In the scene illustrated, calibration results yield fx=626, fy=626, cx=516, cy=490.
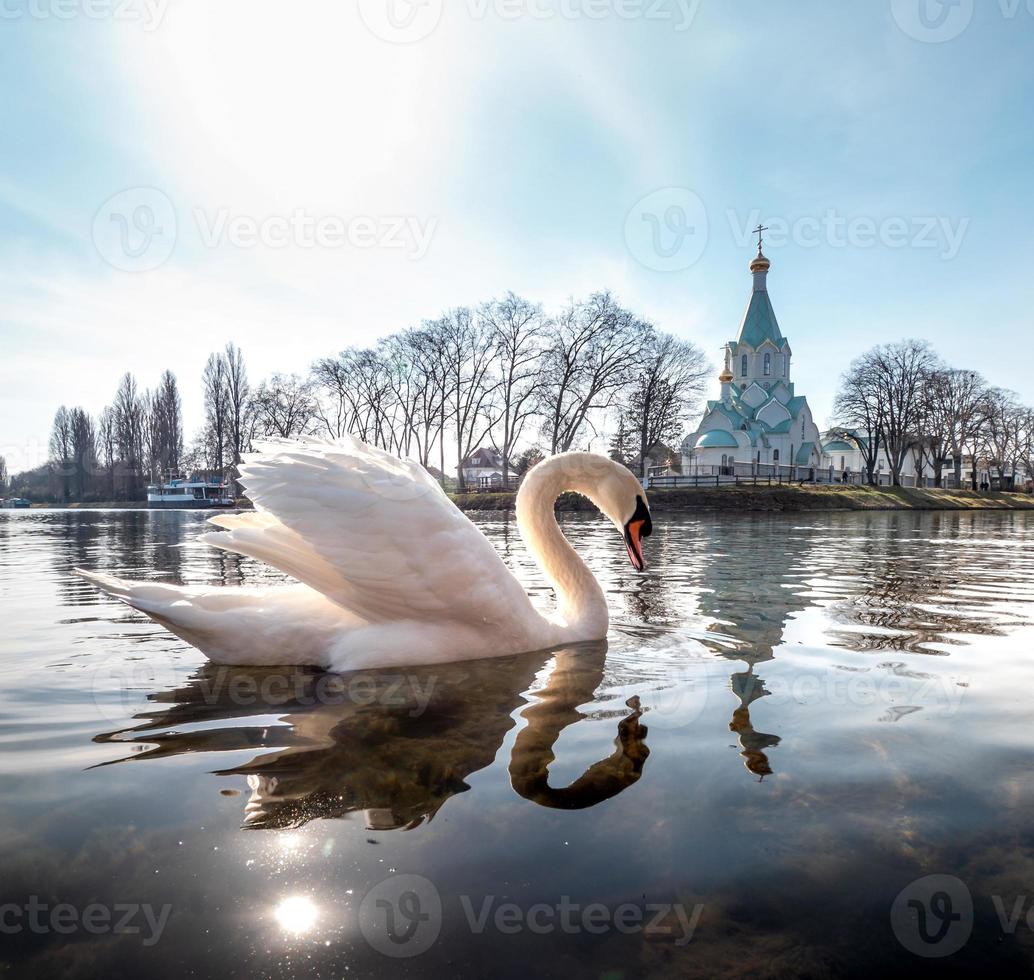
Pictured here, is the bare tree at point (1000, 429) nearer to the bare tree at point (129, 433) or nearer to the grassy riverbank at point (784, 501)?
the grassy riverbank at point (784, 501)

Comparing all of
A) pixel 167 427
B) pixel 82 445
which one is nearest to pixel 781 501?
pixel 167 427

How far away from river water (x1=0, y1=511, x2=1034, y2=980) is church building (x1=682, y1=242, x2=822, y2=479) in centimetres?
6050

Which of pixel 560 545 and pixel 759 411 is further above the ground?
pixel 759 411

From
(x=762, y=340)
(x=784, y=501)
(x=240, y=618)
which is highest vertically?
(x=762, y=340)

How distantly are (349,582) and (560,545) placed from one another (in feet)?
6.01

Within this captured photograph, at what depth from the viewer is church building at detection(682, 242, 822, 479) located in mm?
62625

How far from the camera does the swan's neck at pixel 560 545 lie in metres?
4.91

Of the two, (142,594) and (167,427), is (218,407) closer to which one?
(167,427)

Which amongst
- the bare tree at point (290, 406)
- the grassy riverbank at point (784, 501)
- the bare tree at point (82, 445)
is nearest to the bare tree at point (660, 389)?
the grassy riverbank at point (784, 501)

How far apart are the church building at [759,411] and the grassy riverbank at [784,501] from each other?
15.0m

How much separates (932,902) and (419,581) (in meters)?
2.68

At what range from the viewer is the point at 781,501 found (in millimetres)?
38531

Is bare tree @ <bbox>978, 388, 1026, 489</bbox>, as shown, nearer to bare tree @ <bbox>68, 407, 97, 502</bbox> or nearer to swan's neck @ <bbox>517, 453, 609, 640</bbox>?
swan's neck @ <bbox>517, 453, 609, 640</bbox>

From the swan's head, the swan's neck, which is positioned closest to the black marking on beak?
the swan's head
